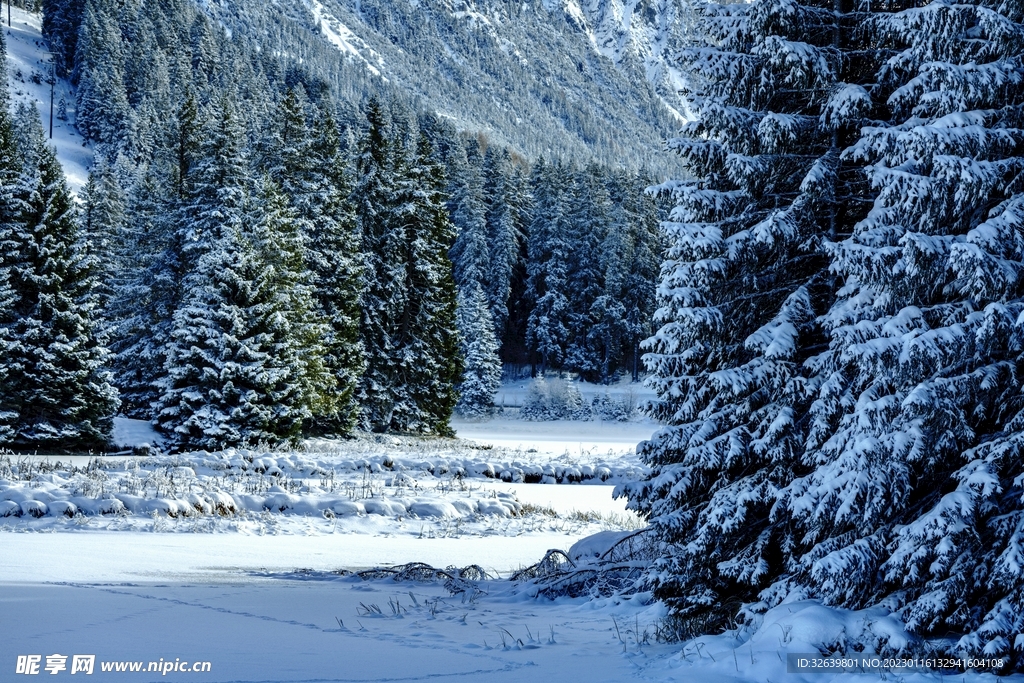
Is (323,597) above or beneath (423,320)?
above

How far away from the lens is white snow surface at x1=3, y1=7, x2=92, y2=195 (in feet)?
324

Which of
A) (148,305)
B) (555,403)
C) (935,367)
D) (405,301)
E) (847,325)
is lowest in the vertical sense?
(555,403)

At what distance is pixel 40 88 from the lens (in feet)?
390

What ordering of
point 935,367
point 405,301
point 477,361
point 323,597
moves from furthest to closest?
point 477,361, point 405,301, point 323,597, point 935,367

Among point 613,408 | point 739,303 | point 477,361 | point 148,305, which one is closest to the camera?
point 739,303

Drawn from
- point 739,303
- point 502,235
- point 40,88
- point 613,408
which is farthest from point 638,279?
point 40,88

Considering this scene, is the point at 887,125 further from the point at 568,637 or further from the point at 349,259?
the point at 349,259

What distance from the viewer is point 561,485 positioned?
1054 inches

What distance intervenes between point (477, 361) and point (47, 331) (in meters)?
36.9

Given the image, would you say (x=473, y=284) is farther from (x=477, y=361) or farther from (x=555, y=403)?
(x=555, y=403)

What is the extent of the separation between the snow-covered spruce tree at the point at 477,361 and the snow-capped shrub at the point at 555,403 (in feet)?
9.86

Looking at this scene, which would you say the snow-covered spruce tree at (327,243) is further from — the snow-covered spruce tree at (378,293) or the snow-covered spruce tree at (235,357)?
the snow-covered spruce tree at (235,357)

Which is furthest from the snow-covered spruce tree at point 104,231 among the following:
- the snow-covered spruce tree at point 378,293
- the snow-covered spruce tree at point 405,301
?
the snow-covered spruce tree at point 405,301

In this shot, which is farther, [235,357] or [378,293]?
[378,293]
